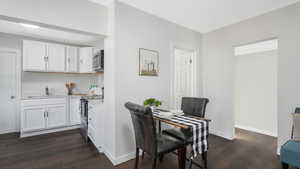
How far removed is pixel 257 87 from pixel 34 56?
563 cm

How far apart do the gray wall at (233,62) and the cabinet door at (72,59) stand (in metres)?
3.51

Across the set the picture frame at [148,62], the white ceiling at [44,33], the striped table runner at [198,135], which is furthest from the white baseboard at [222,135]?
the white ceiling at [44,33]

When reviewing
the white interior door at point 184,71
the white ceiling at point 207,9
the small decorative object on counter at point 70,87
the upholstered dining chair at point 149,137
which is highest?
the white ceiling at point 207,9

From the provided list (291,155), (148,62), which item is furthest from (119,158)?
(291,155)

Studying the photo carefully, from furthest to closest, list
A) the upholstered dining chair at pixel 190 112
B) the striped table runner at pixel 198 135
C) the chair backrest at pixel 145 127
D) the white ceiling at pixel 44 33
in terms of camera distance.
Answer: the white ceiling at pixel 44 33 → the upholstered dining chair at pixel 190 112 → the striped table runner at pixel 198 135 → the chair backrest at pixel 145 127

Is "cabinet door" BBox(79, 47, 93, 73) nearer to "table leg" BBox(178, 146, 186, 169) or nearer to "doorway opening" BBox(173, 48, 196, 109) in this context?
"doorway opening" BBox(173, 48, 196, 109)

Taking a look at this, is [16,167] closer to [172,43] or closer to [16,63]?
[16,63]

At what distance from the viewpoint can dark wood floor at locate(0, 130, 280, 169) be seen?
2109mm

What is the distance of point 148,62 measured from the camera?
102 inches

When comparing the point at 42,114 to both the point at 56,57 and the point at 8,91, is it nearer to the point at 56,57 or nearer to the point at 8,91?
the point at 8,91

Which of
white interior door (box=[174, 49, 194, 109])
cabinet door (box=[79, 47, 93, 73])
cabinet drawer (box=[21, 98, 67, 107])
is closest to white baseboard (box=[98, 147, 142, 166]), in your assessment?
white interior door (box=[174, 49, 194, 109])

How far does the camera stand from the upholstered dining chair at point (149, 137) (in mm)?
1490

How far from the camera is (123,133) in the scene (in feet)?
7.52

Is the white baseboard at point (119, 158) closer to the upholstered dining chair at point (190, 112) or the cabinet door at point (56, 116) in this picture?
the upholstered dining chair at point (190, 112)
